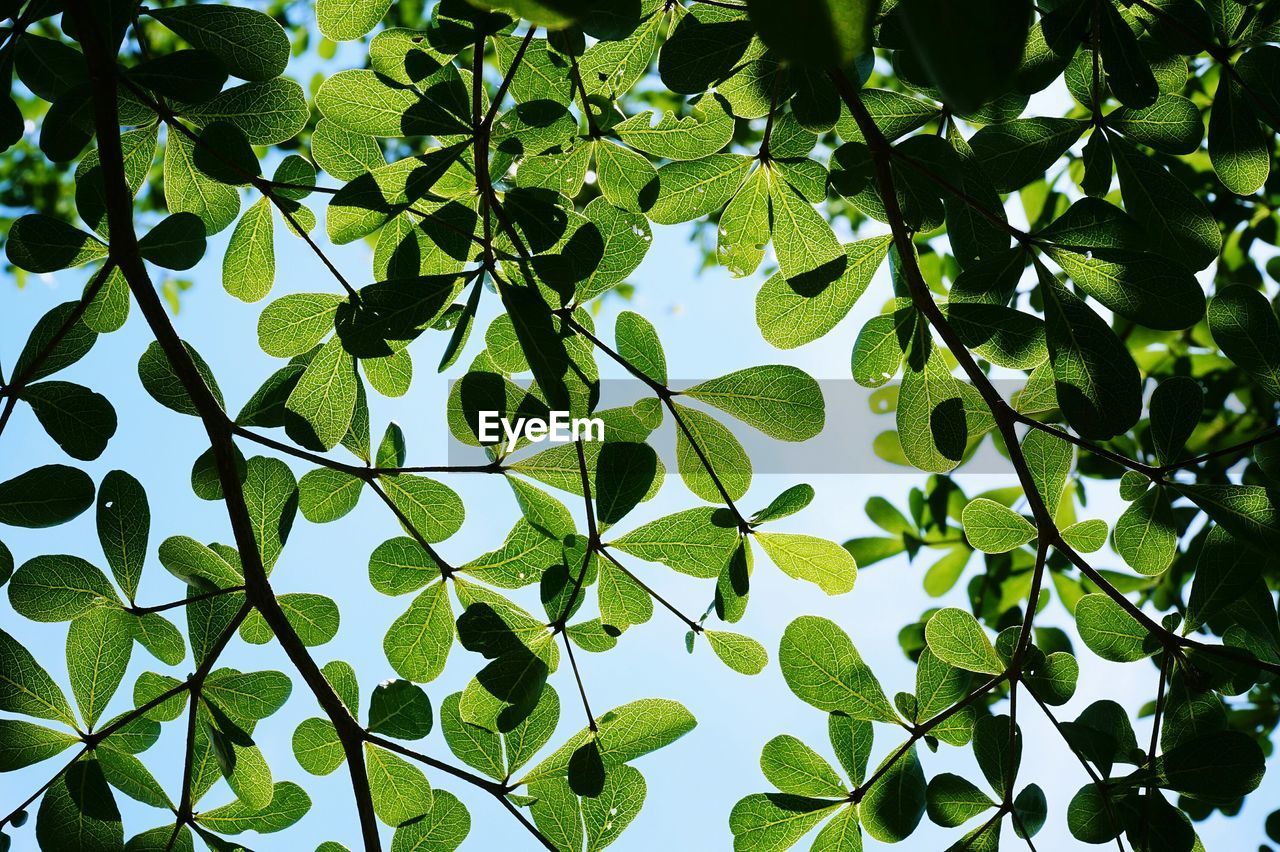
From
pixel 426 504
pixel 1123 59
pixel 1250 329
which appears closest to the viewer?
pixel 1123 59

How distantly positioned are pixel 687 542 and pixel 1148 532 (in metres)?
0.48

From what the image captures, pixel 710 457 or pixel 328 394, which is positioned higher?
pixel 328 394

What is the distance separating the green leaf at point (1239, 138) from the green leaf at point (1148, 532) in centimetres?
32

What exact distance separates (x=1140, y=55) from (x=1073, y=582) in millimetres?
1309

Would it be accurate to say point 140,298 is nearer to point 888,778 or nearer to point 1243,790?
point 888,778

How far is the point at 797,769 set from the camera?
3.20 feet

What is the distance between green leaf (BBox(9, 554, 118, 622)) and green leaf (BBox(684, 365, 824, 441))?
0.64 meters

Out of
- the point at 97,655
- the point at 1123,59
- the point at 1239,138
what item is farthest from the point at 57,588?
the point at 1239,138

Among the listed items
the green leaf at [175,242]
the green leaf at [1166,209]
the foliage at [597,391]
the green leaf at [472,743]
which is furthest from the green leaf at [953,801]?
the green leaf at [175,242]

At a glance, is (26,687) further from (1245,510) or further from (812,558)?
(1245,510)

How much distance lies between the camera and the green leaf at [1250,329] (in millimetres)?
890

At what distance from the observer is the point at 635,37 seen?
95 cm

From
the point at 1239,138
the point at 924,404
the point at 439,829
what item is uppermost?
the point at 1239,138

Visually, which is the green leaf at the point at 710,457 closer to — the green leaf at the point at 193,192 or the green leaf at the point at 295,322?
the green leaf at the point at 295,322
